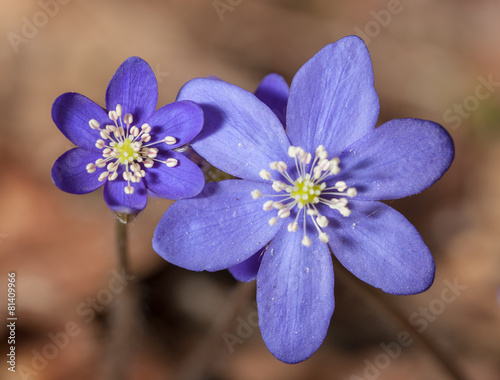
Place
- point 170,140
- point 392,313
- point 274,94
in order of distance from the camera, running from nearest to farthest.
Answer: point 170,140, point 274,94, point 392,313

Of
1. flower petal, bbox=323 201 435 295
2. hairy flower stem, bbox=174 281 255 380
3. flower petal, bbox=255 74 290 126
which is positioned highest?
flower petal, bbox=255 74 290 126

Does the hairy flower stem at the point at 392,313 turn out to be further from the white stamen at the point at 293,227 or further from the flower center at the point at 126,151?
the flower center at the point at 126,151

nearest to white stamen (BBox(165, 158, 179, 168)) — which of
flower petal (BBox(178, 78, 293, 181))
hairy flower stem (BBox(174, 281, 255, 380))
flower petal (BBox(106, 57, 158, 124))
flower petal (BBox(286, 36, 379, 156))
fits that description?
flower petal (BBox(178, 78, 293, 181))

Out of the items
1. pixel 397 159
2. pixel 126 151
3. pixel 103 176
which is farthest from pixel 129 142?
pixel 397 159

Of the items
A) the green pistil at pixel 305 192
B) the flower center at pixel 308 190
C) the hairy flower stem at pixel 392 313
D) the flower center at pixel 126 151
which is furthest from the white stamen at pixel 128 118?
the hairy flower stem at pixel 392 313

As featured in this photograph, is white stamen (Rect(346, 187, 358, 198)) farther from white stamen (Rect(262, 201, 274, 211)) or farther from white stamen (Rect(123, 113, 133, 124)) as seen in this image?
white stamen (Rect(123, 113, 133, 124))

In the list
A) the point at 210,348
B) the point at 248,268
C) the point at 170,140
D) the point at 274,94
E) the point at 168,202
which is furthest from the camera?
the point at 168,202

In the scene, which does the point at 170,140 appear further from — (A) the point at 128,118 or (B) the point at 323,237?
(B) the point at 323,237
